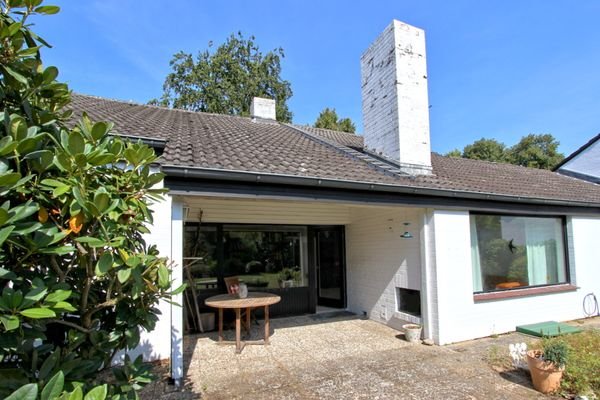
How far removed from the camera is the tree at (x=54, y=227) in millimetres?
1283

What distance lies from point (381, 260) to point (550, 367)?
154 inches

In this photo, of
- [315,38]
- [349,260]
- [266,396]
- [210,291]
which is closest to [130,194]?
[266,396]

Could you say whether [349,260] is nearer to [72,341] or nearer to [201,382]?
[201,382]

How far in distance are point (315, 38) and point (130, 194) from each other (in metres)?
12.8

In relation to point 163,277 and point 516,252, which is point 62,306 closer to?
Answer: point 163,277

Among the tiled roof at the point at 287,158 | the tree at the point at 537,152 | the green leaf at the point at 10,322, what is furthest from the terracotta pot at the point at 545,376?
the tree at the point at 537,152

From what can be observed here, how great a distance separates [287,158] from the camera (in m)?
6.61

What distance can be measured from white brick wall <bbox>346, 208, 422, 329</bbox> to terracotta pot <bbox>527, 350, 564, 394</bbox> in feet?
8.06

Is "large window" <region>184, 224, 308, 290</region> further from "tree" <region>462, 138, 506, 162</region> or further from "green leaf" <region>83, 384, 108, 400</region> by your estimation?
"tree" <region>462, 138, 506, 162</region>

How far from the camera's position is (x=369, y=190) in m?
6.11

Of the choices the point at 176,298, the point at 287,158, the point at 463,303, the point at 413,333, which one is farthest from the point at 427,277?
the point at 176,298

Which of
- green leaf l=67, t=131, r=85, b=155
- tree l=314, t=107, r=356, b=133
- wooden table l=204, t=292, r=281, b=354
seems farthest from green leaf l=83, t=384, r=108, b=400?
tree l=314, t=107, r=356, b=133

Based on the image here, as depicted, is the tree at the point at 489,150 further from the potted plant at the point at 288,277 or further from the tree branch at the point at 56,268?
the tree branch at the point at 56,268

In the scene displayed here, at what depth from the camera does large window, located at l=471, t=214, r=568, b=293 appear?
714 centimetres
